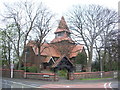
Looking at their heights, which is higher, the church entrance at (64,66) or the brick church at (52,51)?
the brick church at (52,51)

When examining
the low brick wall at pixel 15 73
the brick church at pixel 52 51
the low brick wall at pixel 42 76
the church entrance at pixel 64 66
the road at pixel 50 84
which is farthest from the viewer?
the brick church at pixel 52 51

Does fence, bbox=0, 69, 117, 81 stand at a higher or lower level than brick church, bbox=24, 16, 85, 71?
lower

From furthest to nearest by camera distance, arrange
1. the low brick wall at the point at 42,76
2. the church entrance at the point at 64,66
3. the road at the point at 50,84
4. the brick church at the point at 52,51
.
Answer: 1. the brick church at the point at 52,51
2. the church entrance at the point at 64,66
3. the low brick wall at the point at 42,76
4. the road at the point at 50,84

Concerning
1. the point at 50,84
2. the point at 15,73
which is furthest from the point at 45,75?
the point at 15,73

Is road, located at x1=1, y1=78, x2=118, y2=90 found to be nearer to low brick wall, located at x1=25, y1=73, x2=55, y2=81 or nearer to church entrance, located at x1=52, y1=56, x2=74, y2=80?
low brick wall, located at x1=25, y1=73, x2=55, y2=81

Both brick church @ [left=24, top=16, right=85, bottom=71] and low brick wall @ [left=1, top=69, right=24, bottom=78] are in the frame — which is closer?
low brick wall @ [left=1, top=69, right=24, bottom=78]

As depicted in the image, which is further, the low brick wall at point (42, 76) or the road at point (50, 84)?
the low brick wall at point (42, 76)

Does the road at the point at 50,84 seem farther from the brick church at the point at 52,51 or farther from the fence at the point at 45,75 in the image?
the brick church at the point at 52,51

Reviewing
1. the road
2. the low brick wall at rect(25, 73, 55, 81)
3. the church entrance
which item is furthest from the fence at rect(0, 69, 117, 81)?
the road

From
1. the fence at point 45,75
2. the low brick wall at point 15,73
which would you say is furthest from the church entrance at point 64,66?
the low brick wall at point 15,73

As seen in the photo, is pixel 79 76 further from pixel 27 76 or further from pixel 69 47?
pixel 69 47

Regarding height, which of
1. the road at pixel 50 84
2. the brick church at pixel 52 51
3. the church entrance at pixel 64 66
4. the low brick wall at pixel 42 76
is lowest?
the road at pixel 50 84

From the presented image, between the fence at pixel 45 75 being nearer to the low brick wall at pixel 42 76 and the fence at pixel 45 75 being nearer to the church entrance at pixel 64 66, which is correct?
the low brick wall at pixel 42 76

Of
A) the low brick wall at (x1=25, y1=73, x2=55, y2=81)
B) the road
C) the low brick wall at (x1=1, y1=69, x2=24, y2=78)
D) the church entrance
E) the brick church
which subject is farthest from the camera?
the brick church
